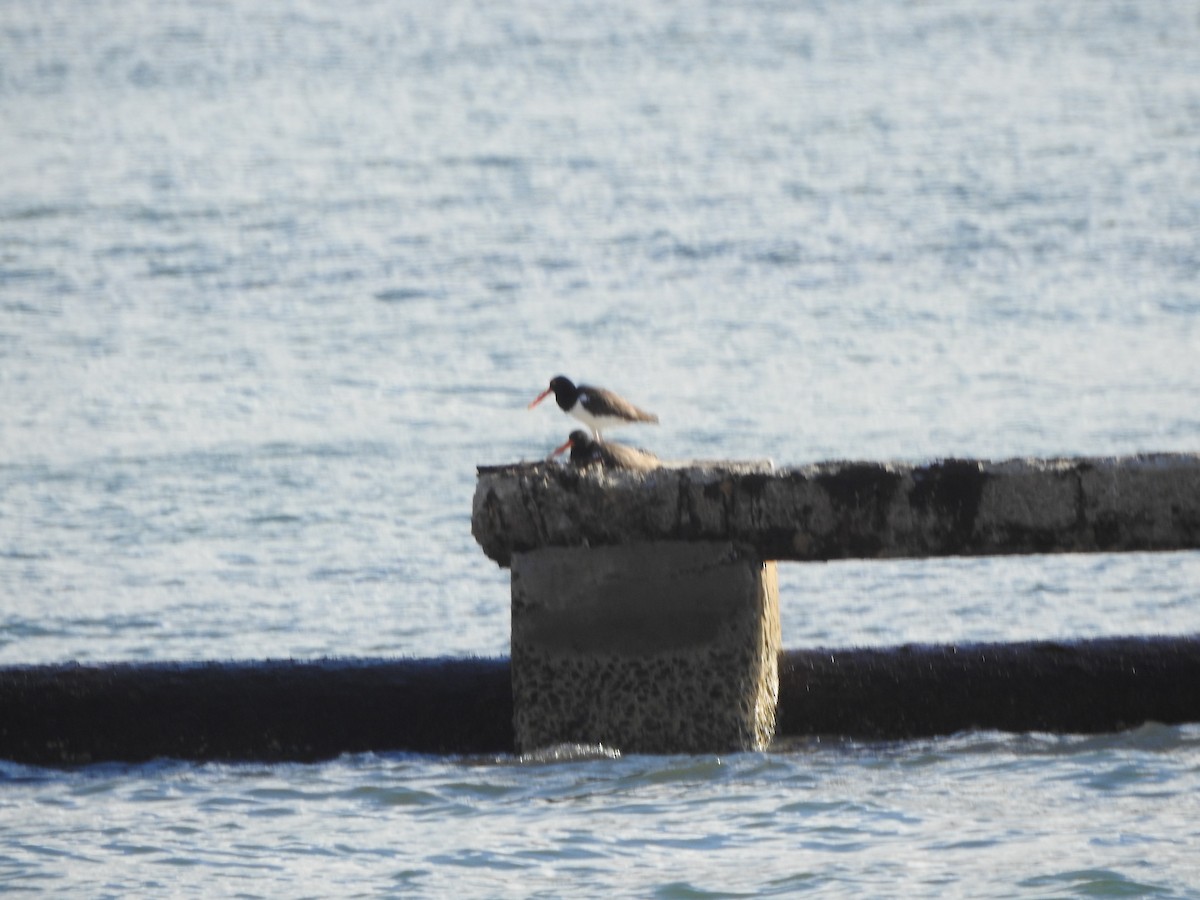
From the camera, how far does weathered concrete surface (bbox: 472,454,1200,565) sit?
5949mm

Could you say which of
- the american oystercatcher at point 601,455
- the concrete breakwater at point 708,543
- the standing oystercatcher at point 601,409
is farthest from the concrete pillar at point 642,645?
the standing oystercatcher at point 601,409

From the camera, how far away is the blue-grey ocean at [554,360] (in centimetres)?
608

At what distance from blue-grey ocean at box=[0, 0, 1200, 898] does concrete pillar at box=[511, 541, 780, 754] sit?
13 centimetres

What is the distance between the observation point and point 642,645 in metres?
6.31

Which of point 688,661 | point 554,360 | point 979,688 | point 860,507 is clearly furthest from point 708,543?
point 554,360

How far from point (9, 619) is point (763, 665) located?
15.4 ft

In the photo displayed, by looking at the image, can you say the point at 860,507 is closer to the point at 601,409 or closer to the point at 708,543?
the point at 708,543

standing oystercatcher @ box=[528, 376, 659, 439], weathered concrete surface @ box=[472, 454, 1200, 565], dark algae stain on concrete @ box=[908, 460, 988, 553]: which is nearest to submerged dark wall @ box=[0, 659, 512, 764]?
weathered concrete surface @ box=[472, 454, 1200, 565]

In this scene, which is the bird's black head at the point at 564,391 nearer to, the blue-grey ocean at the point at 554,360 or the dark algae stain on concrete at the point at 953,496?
the blue-grey ocean at the point at 554,360

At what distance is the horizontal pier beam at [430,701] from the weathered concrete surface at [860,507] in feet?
2.45

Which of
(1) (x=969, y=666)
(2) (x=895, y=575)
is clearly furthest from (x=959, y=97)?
(1) (x=969, y=666)

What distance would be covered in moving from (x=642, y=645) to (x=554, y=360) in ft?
33.7

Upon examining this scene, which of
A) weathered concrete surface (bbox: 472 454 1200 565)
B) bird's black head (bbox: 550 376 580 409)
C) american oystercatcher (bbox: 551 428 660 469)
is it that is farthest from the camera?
bird's black head (bbox: 550 376 580 409)

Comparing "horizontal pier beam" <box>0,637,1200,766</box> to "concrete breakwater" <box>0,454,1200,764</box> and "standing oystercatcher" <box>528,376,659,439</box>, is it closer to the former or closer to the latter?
"concrete breakwater" <box>0,454,1200,764</box>
